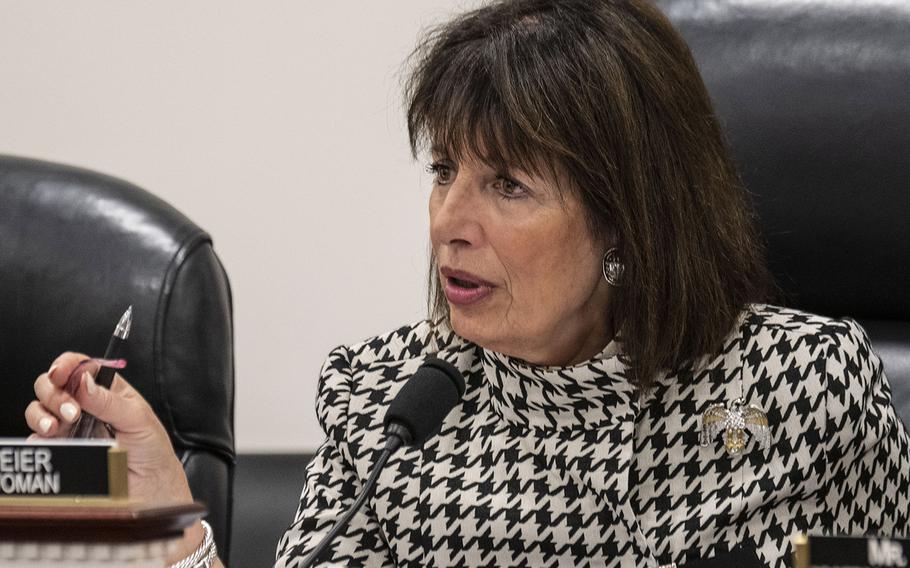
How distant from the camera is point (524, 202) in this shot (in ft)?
4.67

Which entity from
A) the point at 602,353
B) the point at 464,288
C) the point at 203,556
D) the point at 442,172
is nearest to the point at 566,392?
the point at 602,353

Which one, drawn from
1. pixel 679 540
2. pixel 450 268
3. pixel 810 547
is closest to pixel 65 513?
pixel 810 547

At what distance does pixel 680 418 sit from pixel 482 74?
445 millimetres

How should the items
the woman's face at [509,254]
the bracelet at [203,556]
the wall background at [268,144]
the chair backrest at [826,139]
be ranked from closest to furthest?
the bracelet at [203,556] < the woman's face at [509,254] < the chair backrest at [826,139] < the wall background at [268,144]

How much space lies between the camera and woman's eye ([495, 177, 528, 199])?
1425 millimetres

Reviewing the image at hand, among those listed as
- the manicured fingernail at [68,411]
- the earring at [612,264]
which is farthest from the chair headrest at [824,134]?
the manicured fingernail at [68,411]

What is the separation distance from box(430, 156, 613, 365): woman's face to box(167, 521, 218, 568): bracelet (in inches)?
13.6

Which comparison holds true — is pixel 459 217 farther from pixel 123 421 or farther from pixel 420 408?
pixel 123 421

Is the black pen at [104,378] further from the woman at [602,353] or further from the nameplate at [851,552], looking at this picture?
the nameplate at [851,552]

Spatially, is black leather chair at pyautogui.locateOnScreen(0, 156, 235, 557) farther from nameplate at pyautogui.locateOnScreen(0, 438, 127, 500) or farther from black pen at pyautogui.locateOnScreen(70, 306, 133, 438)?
nameplate at pyautogui.locateOnScreen(0, 438, 127, 500)

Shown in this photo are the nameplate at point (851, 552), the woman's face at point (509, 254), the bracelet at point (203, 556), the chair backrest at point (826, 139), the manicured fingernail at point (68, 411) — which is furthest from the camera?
the chair backrest at point (826, 139)

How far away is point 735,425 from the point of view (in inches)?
57.1

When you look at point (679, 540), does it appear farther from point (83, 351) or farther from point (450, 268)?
point (83, 351)

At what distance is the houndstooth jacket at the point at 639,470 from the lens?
1.43 meters
